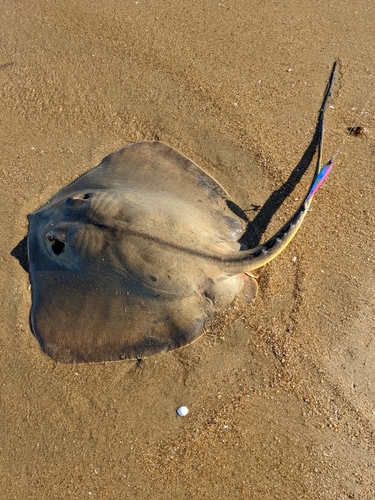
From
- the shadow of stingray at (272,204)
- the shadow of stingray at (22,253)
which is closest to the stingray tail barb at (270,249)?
the shadow of stingray at (272,204)

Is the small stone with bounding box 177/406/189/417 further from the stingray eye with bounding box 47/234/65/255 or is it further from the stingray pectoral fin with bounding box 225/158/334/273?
the stingray eye with bounding box 47/234/65/255

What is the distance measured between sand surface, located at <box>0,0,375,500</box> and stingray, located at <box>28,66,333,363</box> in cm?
30

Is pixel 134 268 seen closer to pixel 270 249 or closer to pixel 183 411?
pixel 270 249

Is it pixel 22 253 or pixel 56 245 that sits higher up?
pixel 56 245

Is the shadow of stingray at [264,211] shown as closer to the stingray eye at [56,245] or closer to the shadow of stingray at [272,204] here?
the shadow of stingray at [272,204]

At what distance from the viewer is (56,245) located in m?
4.07

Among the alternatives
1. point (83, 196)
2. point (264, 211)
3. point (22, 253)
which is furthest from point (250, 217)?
point (22, 253)

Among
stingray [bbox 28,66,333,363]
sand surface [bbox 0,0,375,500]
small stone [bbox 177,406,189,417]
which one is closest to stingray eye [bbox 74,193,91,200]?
stingray [bbox 28,66,333,363]

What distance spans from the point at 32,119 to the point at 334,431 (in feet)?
17.4

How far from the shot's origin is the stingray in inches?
147

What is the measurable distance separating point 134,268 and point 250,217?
5.27ft

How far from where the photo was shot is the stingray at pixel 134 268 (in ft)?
12.3

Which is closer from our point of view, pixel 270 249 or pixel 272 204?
pixel 270 249

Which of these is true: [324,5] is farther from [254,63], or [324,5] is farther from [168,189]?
[168,189]
